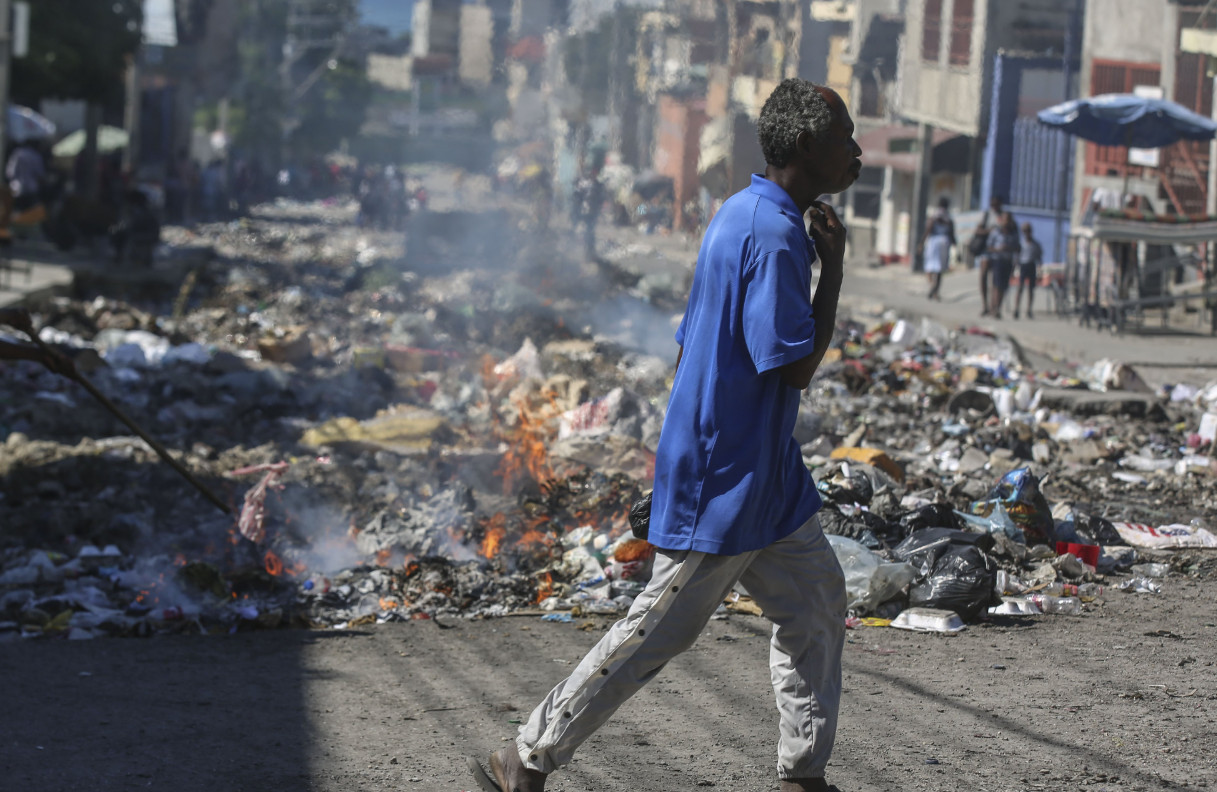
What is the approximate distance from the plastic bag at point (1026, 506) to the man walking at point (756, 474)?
3.49 m

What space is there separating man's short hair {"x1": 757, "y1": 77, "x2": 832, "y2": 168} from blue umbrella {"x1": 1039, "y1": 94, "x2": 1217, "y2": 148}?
14.7 m

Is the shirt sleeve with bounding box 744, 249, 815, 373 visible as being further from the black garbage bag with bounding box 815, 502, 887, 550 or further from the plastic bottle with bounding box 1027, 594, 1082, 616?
the black garbage bag with bounding box 815, 502, 887, 550

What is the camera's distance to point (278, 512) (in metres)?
7.33

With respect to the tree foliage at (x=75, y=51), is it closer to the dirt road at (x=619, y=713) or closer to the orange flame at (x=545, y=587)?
the orange flame at (x=545, y=587)

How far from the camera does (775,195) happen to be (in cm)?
293

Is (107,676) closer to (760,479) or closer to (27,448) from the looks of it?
(760,479)

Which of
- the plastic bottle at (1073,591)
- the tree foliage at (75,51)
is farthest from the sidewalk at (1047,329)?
the tree foliage at (75,51)

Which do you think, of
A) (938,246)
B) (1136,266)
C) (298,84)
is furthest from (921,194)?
Answer: (298,84)

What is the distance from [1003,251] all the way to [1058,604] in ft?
43.5

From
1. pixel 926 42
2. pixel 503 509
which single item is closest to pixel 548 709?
pixel 503 509

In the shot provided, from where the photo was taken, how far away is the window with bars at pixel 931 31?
27672 mm

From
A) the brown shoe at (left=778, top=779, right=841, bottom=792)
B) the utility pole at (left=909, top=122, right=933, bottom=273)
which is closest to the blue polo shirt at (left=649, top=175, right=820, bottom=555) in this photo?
the brown shoe at (left=778, top=779, right=841, bottom=792)

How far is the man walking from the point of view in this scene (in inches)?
112

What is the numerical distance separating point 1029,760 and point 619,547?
108 inches
